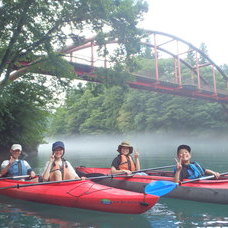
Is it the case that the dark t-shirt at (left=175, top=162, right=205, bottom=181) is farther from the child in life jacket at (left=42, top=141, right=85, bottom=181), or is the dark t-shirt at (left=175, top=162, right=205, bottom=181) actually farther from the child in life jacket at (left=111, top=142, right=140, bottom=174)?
the child in life jacket at (left=42, top=141, right=85, bottom=181)

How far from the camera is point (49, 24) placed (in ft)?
32.8

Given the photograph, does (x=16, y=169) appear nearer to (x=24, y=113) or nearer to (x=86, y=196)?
(x=86, y=196)

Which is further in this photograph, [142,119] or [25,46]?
[142,119]

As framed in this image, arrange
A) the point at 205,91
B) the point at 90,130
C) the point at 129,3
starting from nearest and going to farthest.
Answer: the point at 129,3 → the point at 205,91 → the point at 90,130

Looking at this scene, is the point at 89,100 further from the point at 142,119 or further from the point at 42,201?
the point at 42,201

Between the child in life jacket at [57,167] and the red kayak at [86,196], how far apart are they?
146 millimetres

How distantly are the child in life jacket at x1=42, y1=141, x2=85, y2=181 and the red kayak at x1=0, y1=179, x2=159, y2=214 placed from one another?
15 centimetres

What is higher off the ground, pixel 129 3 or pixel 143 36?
pixel 129 3

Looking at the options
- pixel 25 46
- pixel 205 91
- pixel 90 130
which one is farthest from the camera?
pixel 90 130

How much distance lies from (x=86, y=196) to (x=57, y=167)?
0.88 metres

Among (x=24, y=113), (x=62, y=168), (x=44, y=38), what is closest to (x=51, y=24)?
(x=44, y=38)

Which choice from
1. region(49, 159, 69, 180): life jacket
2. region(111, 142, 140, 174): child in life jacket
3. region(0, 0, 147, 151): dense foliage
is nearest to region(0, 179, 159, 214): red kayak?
region(49, 159, 69, 180): life jacket

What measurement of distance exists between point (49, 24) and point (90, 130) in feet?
125

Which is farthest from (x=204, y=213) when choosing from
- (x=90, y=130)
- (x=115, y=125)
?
(x=90, y=130)
